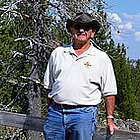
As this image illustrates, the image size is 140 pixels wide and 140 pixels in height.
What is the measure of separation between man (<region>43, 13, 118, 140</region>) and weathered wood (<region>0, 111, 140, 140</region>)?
0.13 m

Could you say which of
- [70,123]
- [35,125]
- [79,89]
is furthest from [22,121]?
[79,89]

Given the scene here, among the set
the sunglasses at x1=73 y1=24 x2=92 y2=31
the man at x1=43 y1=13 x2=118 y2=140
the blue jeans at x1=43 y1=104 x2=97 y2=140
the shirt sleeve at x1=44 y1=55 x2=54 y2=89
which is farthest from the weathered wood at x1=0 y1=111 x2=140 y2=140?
the sunglasses at x1=73 y1=24 x2=92 y2=31

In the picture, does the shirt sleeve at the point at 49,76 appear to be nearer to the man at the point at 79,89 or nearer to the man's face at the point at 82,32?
the man at the point at 79,89

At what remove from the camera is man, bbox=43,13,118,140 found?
2053 mm

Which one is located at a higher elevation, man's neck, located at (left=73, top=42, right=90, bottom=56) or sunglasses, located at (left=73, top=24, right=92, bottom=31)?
sunglasses, located at (left=73, top=24, right=92, bottom=31)

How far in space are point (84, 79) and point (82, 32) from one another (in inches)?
14.6

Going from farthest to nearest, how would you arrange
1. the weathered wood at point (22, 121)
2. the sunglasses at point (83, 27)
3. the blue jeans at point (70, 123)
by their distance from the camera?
the weathered wood at point (22, 121)
the sunglasses at point (83, 27)
the blue jeans at point (70, 123)

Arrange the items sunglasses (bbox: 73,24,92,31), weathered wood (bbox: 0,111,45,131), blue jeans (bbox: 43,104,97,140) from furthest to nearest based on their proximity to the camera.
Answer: weathered wood (bbox: 0,111,45,131) → sunglasses (bbox: 73,24,92,31) → blue jeans (bbox: 43,104,97,140)

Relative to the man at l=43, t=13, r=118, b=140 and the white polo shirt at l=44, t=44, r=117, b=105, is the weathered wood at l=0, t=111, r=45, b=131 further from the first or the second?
the white polo shirt at l=44, t=44, r=117, b=105

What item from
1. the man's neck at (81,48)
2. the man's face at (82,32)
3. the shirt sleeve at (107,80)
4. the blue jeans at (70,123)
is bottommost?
the blue jeans at (70,123)

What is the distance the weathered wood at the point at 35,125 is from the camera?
222 centimetres

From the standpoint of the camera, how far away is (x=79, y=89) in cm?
205

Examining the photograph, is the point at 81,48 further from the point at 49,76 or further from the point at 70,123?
the point at 70,123

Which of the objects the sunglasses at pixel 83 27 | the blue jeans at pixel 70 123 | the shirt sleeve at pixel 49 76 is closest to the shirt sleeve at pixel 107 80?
the blue jeans at pixel 70 123
